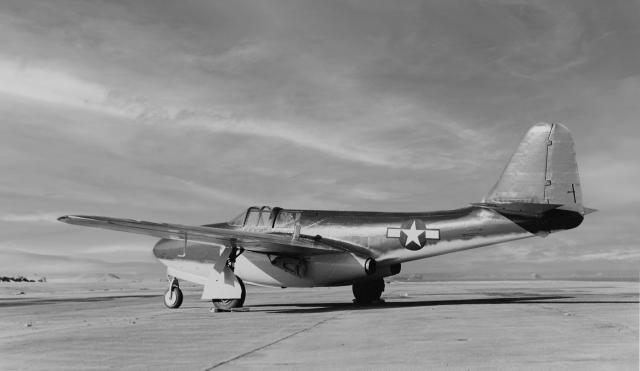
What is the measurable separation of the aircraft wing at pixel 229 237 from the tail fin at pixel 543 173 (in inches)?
185

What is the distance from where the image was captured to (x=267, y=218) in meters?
21.2

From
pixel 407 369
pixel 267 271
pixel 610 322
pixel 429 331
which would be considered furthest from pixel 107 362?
pixel 267 271

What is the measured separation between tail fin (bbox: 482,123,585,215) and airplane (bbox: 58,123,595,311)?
0.03 metres

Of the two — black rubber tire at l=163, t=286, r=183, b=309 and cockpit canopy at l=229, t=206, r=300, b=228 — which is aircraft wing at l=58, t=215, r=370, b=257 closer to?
cockpit canopy at l=229, t=206, r=300, b=228

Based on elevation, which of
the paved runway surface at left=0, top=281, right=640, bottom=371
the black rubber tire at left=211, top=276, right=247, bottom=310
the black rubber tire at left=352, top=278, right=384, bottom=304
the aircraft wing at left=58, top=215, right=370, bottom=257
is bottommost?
the paved runway surface at left=0, top=281, right=640, bottom=371

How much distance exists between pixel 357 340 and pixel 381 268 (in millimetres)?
10372

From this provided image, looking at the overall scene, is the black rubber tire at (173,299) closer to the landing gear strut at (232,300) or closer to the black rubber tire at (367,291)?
the landing gear strut at (232,300)

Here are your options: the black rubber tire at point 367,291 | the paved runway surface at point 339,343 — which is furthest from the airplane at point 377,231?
the paved runway surface at point 339,343

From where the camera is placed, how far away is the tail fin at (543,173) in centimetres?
1828

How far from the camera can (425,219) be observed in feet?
62.4

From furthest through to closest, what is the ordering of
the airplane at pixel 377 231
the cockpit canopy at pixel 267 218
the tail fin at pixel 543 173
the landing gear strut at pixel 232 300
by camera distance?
1. the cockpit canopy at pixel 267 218
2. the landing gear strut at pixel 232 300
3. the tail fin at pixel 543 173
4. the airplane at pixel 377 231

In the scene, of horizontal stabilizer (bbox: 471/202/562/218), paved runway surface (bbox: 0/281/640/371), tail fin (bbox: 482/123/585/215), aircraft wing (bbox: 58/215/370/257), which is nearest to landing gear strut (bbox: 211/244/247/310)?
aircraft wing (bbox: 58/215/370/257)

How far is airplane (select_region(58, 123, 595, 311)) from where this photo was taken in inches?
714

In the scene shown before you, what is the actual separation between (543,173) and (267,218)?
28.6 feet
